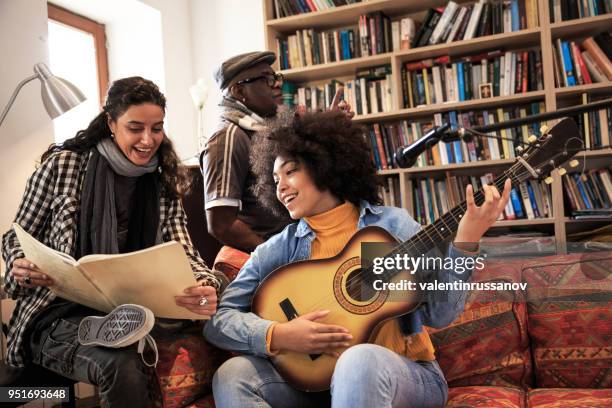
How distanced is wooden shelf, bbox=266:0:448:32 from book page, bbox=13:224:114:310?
241 cm

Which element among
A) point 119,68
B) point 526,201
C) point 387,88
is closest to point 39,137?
point 119,68

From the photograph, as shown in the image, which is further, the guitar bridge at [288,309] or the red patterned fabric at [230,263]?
the red patterned fabric at [230,263]

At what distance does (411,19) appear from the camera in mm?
3244

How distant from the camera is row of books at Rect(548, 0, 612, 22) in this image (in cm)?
290

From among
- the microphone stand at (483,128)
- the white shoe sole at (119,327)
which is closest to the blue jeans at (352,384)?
the white shoe sole at (119,327)

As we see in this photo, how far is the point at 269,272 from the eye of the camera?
59.3 inches

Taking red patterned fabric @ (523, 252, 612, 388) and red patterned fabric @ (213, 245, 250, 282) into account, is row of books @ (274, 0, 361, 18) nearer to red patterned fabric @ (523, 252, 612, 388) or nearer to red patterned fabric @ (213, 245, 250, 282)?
red patterned fabric @ (213, 245, 250, 282)

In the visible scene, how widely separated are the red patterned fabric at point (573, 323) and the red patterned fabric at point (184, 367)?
89 centimetres

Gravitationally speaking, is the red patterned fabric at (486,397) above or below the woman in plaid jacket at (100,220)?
below

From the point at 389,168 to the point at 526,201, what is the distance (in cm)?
76

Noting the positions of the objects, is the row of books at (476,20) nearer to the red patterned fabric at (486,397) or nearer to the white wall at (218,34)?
the white wall at (218,34)

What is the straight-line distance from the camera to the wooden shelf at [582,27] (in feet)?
9.30

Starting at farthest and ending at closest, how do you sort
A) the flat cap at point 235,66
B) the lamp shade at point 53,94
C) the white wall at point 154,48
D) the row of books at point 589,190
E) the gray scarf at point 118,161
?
1. the white wall at point 154,48
2. the row of books at point 589,190
3. the lamp shade at point 53,94
4. the flat cap at point 235,66
5. the gray scarf at point 118,161

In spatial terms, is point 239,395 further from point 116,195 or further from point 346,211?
point 116,195
